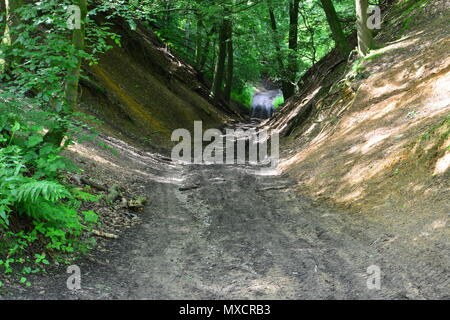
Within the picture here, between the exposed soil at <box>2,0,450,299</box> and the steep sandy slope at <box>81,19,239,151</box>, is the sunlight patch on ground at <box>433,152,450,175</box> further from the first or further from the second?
the steep sandy slope at <box>81,19,239,151</box>

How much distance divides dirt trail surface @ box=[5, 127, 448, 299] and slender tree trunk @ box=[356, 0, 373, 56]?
7.62 metres

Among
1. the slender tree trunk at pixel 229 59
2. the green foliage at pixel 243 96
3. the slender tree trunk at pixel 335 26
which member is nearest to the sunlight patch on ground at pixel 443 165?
the slender tree trunk at pixel 335 26

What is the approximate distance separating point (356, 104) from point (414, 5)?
6.86 m

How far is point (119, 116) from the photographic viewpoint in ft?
59.7

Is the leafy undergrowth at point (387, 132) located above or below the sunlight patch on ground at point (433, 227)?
above

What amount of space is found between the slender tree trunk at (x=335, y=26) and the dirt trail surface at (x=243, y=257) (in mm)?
9100

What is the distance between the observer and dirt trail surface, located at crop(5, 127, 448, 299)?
17.5 ft

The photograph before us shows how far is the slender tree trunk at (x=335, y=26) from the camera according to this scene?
16688mm

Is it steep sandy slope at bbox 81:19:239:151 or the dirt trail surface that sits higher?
steep sandy slope at bbox 81:19:239:151

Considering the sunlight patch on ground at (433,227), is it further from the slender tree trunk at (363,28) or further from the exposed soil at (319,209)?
the slender tree trunk at (363,28)

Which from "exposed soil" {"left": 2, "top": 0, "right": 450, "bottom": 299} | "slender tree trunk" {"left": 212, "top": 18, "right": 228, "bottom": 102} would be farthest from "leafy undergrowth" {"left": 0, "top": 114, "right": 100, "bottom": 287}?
"slender tree trunk" {"left": 212, "top": 18, "right": 228, "bottom": 102}

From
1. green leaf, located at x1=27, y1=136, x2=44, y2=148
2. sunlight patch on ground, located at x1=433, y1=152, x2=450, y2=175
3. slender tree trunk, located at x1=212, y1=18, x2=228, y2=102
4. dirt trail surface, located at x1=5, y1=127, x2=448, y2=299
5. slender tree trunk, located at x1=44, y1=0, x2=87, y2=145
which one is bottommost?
dirt trail surface, located at x1=5, y1=127, x2=448, y2=299
